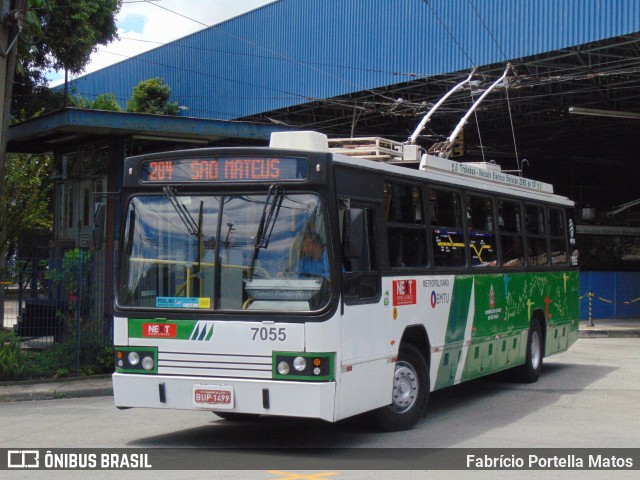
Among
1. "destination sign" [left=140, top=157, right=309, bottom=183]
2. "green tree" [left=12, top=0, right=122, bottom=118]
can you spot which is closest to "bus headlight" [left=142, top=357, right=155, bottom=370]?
"destination sign" [left=140, top=157, right=309, bottom=183]

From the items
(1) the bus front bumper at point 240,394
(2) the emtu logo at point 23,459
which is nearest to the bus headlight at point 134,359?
(1) the bus front bumper at point 240,394

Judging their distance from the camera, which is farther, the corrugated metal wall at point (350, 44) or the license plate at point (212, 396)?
the corrugated metal wall at point (350, 44)

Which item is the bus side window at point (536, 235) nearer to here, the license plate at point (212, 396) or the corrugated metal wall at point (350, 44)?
the license plate at point (212, 396)

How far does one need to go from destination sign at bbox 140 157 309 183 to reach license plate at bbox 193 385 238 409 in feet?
6.78

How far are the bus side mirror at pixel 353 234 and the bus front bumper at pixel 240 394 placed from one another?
130 centimetres

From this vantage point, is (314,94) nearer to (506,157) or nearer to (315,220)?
(506,157)

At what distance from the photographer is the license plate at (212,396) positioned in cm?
866

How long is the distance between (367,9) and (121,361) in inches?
885

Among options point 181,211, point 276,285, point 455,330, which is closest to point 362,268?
point 276,285

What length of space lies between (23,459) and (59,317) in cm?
620

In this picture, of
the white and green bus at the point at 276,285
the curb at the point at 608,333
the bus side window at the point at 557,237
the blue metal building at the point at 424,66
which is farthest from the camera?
the curb at the point at 608,333

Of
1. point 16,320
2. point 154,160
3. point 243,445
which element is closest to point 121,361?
point 243,445

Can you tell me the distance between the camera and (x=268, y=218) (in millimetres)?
8781

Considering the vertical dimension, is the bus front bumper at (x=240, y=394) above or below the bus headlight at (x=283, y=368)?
below
